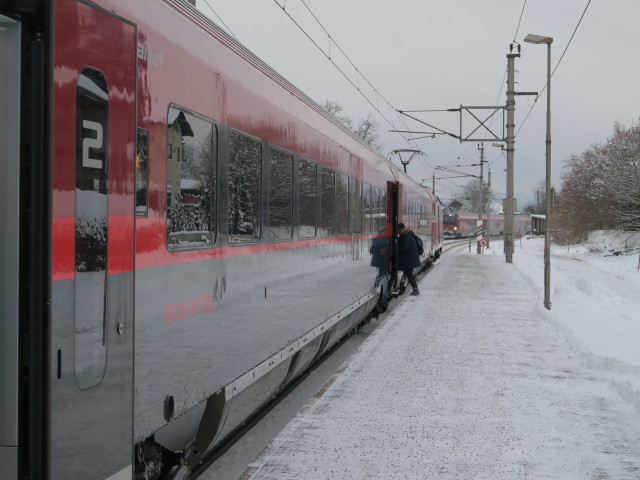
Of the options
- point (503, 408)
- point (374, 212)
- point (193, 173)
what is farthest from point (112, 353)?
point (374, 212)

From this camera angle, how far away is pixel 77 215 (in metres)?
2.75

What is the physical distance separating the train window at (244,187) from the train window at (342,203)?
11.4 feet

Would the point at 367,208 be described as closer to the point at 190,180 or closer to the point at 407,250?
the point at 407,250

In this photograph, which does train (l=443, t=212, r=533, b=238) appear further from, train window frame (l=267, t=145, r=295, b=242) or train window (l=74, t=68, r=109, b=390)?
train window (l=74, t=68, r=109, b=390)

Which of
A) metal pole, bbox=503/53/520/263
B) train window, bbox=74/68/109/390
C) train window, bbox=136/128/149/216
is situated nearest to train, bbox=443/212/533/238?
metal pole, bbox=503/53/520/263

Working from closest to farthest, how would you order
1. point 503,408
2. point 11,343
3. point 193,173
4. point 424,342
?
point 11,343 → point 193,173 → point 503,408 → point 424,342

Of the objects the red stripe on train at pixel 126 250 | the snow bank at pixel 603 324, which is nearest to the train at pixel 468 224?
the snow bank at pixel 603 324

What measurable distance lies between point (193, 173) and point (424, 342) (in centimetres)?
723

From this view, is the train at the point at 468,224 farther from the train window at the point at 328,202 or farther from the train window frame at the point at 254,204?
the train window frame at the point at 254,204

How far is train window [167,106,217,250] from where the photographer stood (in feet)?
12.6

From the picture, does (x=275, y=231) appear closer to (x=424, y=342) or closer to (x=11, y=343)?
(x=11, y=343)

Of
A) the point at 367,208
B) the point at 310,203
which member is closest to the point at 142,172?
the point at 310,203

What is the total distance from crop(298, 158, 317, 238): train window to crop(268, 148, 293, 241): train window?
0.35 meters

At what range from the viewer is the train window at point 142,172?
11.2 feet
